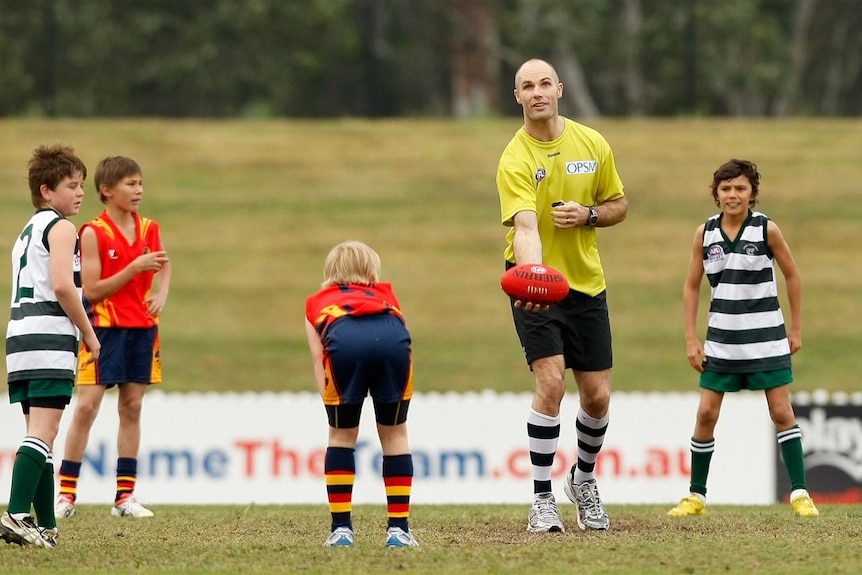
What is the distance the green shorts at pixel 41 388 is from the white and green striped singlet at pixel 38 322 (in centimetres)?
3

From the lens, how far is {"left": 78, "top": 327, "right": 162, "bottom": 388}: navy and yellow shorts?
7.44 m

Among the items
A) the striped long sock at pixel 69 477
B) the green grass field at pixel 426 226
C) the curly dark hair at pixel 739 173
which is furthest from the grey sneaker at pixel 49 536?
the green grass field at pixel 426 226

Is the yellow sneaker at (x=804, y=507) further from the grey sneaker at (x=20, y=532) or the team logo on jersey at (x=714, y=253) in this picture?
the grey sneaker at (x=20, y=532)

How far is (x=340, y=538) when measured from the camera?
584cm

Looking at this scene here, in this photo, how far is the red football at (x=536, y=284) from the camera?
19.5ft

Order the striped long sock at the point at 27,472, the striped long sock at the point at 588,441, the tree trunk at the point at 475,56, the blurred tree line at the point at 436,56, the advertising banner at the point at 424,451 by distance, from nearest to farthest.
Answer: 1. the striped long sock at the point at 27,472
2. the striped long sock at the point at 588,441
3. the advertising banner at the point at 424,451
4. the blurred tree line at the point at 436,56
5. the tree trunk at the point at 475,56

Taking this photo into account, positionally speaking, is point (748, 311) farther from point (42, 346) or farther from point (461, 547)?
point (42, 346)

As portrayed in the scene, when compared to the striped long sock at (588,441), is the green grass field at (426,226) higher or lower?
higher

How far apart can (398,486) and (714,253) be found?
252cm

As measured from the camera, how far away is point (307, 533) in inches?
254

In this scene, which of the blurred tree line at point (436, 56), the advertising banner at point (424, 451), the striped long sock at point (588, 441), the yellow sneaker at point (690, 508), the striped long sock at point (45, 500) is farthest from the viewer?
the blurred tree line at point (436, 56)

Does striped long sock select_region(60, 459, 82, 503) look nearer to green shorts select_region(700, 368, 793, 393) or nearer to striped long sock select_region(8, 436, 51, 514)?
striped long sock select_region(8, 436, 51, 514)

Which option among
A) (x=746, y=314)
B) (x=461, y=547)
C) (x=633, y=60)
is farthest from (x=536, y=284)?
(x=633, y=60)

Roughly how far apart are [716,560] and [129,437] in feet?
11.9
